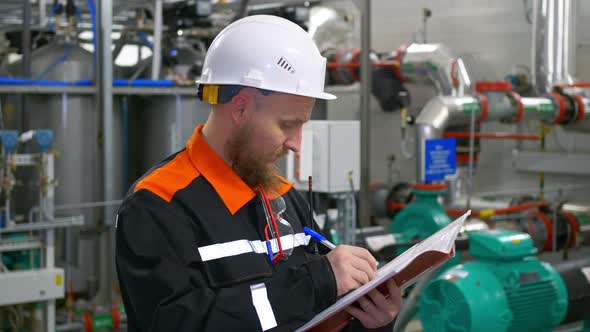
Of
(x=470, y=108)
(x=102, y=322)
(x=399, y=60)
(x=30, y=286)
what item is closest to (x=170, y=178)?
(x=30, y=286)

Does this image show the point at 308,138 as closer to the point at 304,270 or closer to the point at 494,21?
the point at 304,270

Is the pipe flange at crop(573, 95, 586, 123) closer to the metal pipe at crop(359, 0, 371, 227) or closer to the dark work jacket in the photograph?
the metal pipe at crop(359, 0, 371, 227)

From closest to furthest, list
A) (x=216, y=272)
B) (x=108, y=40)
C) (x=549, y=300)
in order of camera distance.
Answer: (x=216, y=272) < (x=549, y=300) < (x=108, y=40)

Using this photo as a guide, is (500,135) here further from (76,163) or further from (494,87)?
(76,163)

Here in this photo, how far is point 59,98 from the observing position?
4.33 metres

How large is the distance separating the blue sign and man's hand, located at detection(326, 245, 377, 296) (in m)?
3.03

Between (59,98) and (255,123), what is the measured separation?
3.25m

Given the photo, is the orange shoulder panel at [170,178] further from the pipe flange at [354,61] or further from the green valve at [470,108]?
the pipe flange at [354,61]

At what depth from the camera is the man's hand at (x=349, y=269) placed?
1294 mm

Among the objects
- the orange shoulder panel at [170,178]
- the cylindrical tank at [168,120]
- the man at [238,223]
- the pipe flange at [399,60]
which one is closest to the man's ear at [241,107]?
the man at [238,223]

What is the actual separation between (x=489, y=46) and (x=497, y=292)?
10.6 ft

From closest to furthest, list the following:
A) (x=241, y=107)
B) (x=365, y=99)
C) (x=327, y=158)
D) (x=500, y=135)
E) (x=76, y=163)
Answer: (x=241, y=107)
(x=327, y=158)
(x=76, y=163)
(x=365, y=99)
(x=500, y=135)

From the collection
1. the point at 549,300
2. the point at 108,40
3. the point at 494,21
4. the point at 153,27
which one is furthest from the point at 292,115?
the point at 494,21

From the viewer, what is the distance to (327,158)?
375cm
